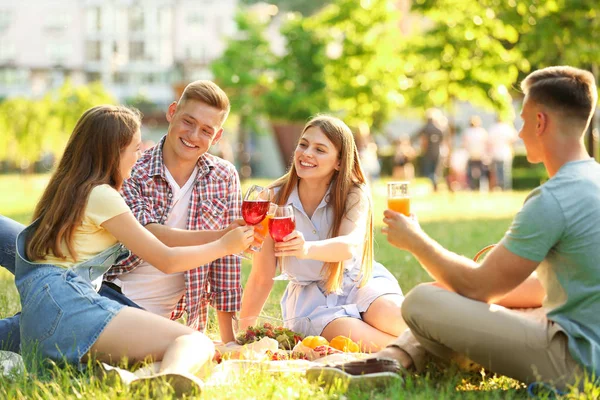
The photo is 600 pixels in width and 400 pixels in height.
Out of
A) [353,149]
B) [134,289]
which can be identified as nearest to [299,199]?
[353,149]

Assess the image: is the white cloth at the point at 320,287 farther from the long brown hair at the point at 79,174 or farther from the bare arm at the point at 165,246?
the long brown hair at the point at 79,174

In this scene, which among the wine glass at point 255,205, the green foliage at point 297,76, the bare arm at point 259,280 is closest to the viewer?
the wine glass at point 255,205

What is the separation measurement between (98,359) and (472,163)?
59.8 ft

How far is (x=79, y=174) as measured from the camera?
4.19 meters

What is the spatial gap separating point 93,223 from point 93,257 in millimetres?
176

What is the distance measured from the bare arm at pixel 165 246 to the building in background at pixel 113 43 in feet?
236

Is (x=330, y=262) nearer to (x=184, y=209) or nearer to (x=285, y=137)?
(x=184, y=209)

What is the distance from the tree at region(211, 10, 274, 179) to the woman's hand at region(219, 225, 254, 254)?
114 ft

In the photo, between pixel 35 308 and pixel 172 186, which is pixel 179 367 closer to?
pixel 35 308

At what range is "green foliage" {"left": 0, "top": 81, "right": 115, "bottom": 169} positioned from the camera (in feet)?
106

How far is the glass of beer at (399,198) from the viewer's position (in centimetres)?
386

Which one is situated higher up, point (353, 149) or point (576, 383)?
point (353, 149)

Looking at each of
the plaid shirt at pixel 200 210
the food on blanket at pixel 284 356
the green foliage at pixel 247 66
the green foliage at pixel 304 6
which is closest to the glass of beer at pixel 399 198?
the food on blanket at pixel 284 356

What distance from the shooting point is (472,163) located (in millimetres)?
21219
